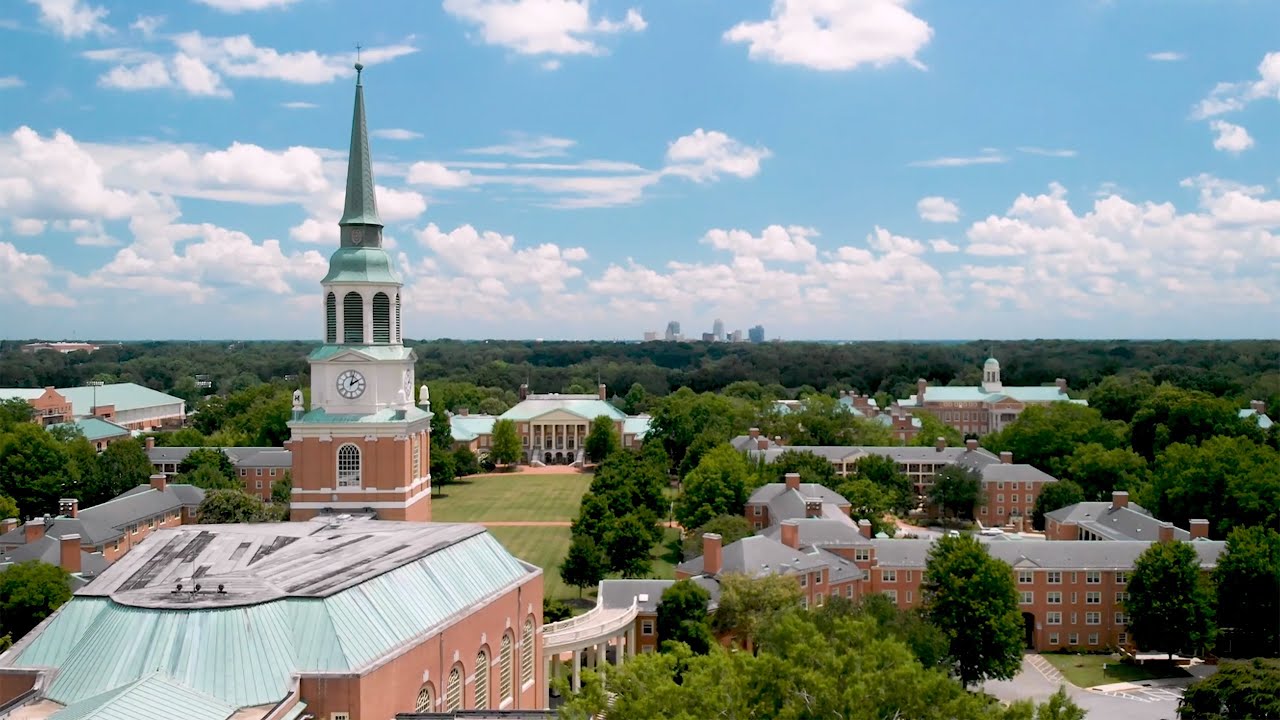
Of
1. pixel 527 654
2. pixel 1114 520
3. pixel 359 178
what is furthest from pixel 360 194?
pixel 1114 520

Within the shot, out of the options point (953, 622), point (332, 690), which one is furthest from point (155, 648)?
point (953, 622)

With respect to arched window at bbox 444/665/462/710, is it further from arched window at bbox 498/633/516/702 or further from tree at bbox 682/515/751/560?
tree at bbox 682/515/751/560

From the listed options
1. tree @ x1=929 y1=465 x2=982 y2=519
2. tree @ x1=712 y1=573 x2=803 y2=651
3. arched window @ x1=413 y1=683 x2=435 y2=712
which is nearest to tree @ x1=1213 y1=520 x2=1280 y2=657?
tree @ x1=712 y1=573 x2=803 y2=651

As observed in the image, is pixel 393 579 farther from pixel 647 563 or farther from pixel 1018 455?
pixel 1018 455

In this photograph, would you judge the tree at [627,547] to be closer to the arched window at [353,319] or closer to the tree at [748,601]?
the tree at [748,601]

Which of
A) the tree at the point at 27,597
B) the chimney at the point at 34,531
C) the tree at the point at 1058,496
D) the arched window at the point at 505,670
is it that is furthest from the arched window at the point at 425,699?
the tree at the point at 1058,496

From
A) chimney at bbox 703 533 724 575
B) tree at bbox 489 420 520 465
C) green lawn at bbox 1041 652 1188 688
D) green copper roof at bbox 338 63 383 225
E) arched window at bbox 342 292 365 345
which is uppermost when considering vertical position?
green copper roof at bbox 338 63 383 225
